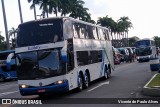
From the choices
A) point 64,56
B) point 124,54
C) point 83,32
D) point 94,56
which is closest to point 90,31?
point 94,56

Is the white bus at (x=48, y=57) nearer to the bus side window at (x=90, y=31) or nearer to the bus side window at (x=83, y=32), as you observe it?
the bus side window at (x=83, y=32)

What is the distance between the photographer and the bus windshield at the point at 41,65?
1592 centimetres

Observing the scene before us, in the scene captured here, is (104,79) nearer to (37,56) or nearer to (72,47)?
(72,47)

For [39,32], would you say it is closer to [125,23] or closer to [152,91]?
[152,91]

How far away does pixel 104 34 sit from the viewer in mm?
26125

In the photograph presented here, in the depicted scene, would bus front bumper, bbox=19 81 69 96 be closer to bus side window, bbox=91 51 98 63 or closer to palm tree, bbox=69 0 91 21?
bus side window, bbox=91 51 98 63

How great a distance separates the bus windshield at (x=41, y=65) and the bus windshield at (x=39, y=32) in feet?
1.78

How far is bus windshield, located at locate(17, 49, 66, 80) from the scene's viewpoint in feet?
52.2

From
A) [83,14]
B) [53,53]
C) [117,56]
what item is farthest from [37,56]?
[83,14]

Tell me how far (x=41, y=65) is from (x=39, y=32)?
1513 mm

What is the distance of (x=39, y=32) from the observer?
16531 mm

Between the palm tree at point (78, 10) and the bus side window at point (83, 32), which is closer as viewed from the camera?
the bus side window at point (83, 32)

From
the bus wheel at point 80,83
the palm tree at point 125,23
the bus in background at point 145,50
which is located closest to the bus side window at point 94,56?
the bus wheel at point 80,83

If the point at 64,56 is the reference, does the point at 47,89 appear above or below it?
below
